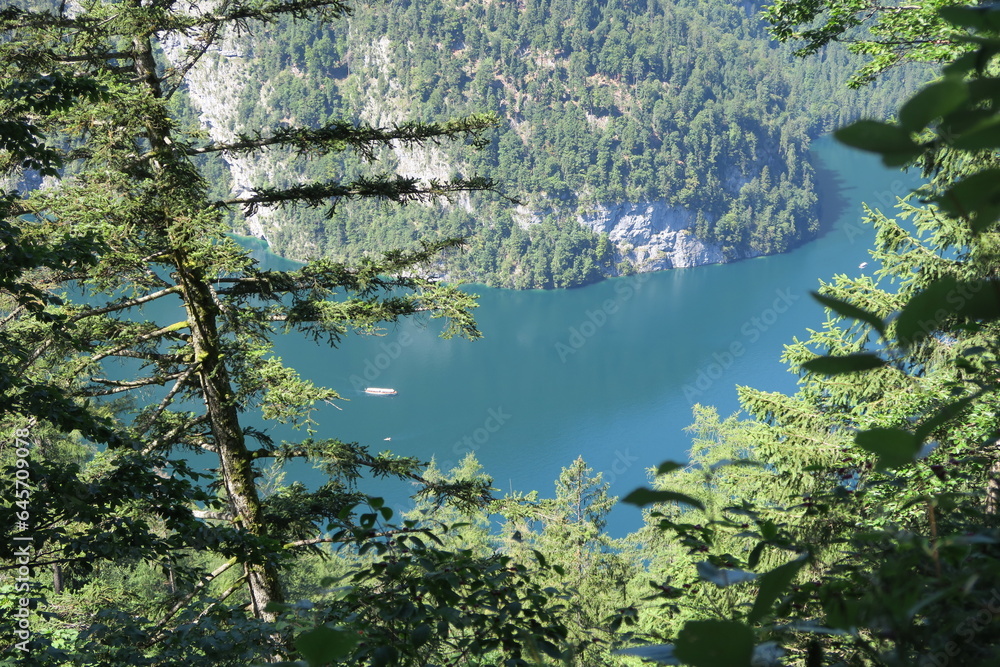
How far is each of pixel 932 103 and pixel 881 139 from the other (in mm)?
28

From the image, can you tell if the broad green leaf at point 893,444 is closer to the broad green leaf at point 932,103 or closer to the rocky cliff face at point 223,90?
the broad green leaf at point 932,103

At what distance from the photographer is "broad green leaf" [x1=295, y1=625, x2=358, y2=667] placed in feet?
1.77

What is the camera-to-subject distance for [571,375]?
4322 cm

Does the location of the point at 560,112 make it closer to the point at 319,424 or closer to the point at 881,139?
the point at 319,424

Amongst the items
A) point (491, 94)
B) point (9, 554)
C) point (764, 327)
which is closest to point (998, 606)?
point (9, 554)

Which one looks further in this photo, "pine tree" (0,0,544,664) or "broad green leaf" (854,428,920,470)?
"pine tree" (0,0,544,664)

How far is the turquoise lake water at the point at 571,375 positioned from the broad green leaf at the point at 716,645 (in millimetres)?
25018

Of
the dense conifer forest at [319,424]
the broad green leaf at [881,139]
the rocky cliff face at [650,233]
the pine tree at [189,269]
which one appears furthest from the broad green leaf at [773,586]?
the rocky cliff face at [650,233]

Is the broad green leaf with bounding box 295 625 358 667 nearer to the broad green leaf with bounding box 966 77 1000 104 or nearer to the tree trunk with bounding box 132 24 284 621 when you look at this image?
the broad green leaf with bounding box 966 77 1000 104

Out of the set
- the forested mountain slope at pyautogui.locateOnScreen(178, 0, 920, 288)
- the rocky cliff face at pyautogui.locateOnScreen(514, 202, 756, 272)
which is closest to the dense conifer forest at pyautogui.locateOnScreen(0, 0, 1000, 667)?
the rocky cliff face at pyautogui.locateOnScreen(514, 202, 756, 272)

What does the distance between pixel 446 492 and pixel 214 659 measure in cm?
307

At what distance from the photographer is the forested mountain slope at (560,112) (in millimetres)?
84688

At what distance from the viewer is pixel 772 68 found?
110 m

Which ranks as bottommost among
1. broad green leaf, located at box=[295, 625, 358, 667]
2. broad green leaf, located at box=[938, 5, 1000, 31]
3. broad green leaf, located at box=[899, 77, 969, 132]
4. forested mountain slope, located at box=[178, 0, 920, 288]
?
broad green leaf, located at box=[295, 625, 358, 667]
